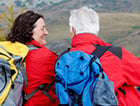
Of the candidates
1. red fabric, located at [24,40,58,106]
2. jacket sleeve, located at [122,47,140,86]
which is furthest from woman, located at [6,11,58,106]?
jacket sleeve, located at [122,47,140,86]

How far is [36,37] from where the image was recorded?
2.26 metres

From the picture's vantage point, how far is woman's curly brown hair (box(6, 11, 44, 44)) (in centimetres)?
222

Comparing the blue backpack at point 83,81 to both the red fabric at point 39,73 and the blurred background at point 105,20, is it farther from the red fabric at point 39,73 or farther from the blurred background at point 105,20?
the blurred background at point 105,20

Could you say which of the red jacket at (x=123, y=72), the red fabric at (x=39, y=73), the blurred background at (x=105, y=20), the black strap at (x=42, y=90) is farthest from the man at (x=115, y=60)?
the blurred background at (x=105, y=20)

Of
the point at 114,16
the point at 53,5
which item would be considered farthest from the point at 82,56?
the point at 53,5

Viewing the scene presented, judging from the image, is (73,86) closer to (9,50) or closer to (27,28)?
(9,50)

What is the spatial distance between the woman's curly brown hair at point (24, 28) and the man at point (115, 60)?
454 mm

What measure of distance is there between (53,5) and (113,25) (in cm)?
5201

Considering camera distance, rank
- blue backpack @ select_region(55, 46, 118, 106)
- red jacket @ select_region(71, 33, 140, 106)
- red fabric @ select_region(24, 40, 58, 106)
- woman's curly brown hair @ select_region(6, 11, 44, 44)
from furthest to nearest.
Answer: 1. woman's curly brown hair @ select_region(6, 11, 44, 44)
2. red fabric @ select_region(24, 40, 58, 106)
3. red jacket @ select_region(71, 33, 140, 106)
4. blue backpack @ select_region(55, 46, 118, 106)

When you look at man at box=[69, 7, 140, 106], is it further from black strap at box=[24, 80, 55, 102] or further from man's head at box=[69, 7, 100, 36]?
black strap at box=[24, 80, 55, 102]

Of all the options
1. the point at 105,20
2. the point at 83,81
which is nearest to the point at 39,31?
the point at 83,81

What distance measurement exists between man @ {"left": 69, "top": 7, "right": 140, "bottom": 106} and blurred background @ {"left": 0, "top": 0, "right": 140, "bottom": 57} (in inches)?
2940

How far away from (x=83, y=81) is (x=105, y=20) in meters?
130

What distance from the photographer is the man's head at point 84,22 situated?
1.92 m
